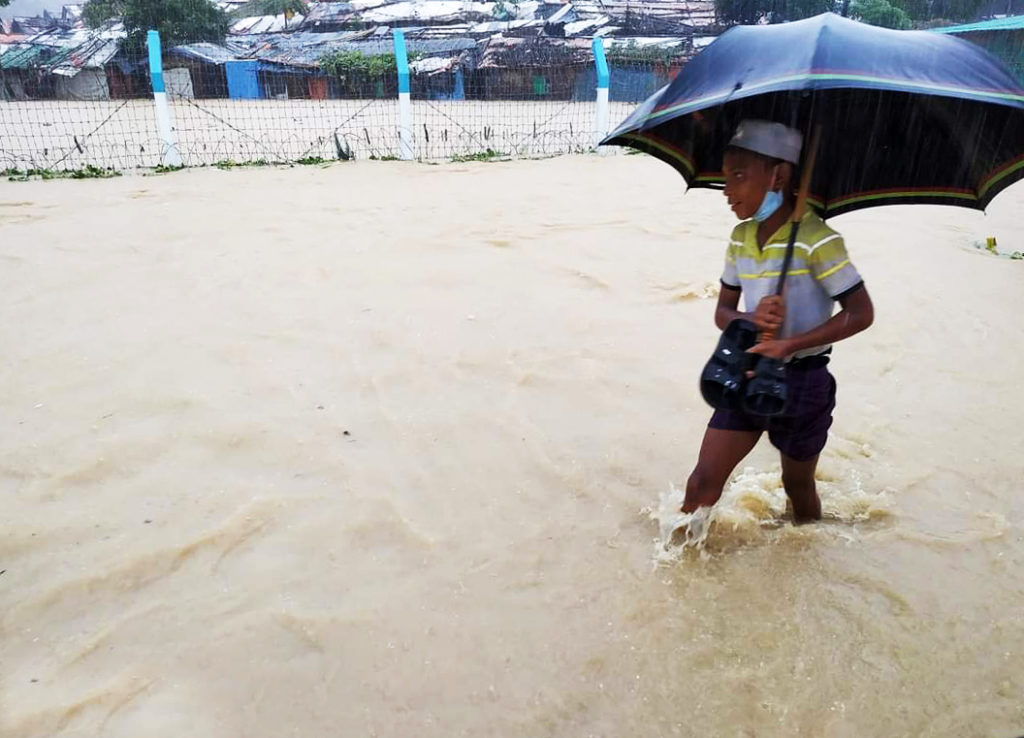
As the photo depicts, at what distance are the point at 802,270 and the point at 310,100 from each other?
73.4 ft

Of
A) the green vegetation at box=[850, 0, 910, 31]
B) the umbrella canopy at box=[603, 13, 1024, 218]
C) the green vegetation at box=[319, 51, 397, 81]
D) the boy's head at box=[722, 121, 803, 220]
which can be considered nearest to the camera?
the umbrella canopy at box=[603, 13, 1024, 218]

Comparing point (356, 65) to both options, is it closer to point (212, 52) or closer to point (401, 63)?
point (212, 52)

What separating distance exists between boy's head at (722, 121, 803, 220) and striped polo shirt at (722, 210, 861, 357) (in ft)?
0.33

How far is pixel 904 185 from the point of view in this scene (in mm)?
2283

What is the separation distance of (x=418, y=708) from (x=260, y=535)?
93 cm

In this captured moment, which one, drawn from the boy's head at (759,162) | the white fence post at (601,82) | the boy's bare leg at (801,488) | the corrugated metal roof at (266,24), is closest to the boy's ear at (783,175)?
the boy's head at (759,162)

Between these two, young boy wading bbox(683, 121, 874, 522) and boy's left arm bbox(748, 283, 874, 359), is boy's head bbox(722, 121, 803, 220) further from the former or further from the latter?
boy's left arm bbox(748, 283, 874, 359)

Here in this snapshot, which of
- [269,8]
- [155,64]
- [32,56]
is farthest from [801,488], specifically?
[269,8]

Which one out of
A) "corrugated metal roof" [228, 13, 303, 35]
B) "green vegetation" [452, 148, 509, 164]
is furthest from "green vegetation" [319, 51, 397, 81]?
"corrugated metal roof" [228, 13, 303, 35]

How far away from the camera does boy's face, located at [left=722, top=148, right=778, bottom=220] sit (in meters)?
1.95

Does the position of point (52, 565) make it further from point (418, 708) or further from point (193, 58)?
point (193, 58)

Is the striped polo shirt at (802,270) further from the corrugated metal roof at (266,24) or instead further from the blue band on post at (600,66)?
the corrugated metal roof at (266,24)

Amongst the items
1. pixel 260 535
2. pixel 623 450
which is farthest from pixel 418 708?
pixel 623 450

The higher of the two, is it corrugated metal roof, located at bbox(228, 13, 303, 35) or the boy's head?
the boy's head
